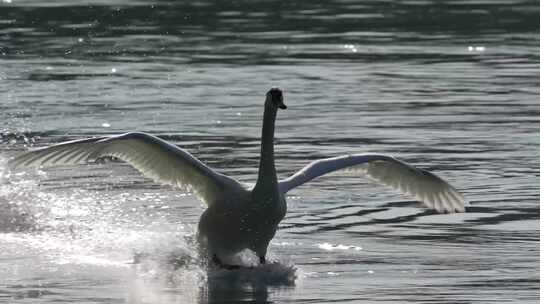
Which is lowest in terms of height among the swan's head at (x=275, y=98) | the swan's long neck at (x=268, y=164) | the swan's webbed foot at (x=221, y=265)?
the swan's webbed foot at (x=221, y=265)

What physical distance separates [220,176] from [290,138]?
247 inches

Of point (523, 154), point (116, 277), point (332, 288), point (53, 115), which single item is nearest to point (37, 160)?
point (116, 277)

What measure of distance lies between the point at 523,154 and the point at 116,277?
6689 millimetres

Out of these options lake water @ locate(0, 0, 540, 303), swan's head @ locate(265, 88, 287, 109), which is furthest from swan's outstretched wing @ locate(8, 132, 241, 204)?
swan's head @ locate(265, 88, 287, 109)

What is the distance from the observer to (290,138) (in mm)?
17922

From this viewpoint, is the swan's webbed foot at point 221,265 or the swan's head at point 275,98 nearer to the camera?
the swan's head at point 275,98

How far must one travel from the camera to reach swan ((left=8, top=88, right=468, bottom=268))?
1134cm

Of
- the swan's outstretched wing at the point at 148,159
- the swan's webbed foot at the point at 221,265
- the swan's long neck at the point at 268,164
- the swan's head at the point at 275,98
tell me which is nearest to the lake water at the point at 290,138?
the swan's webbed foot at the point at 221,265

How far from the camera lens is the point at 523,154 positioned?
1655 centimetres

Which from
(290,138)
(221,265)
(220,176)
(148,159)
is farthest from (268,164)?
(290,138)

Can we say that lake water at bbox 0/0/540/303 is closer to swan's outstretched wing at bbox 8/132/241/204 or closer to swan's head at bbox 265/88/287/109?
swan's outstretched wing at bbox 8/132/241/204

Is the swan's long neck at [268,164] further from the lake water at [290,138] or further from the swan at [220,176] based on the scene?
the lake water at [290,138]

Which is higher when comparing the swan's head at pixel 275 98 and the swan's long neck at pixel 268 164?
the swan's head at pixel 275 98

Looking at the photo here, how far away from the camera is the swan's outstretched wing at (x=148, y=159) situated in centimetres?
1134
